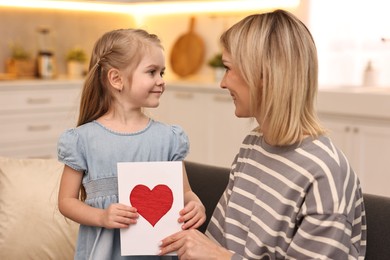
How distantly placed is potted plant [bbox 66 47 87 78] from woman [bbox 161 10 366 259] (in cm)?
388

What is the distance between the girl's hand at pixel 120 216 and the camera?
5.06 ft

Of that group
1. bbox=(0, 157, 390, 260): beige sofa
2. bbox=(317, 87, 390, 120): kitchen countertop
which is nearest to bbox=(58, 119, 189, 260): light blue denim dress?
bbox=(0, 157, 390, 260): beige sofa

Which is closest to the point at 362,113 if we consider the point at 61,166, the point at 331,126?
the point at 331,126

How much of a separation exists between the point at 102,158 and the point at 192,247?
0.33 m

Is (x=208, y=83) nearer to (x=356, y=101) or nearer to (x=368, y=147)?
(x=356, y=101)

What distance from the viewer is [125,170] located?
1.55m

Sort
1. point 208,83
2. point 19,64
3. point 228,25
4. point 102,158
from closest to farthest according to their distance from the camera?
point 102,158, point 208,83, point 19,64, point 228,25

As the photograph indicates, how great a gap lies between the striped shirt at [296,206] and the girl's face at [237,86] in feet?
0.37

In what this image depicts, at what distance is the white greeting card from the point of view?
1.55 metres

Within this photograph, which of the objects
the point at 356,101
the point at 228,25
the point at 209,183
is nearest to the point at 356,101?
the point at 356,101

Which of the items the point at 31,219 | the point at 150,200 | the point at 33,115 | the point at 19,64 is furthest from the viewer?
the point at 19,64

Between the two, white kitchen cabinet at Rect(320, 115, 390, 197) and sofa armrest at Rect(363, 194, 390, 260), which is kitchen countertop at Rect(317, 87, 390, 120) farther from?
sofa armrest at Rect(363, 194, 390, 260)

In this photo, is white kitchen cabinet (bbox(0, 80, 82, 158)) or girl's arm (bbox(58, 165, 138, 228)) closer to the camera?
girl's arm (bbox(58, 165, 138, 228))

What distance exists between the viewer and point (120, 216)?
1.54 metres
